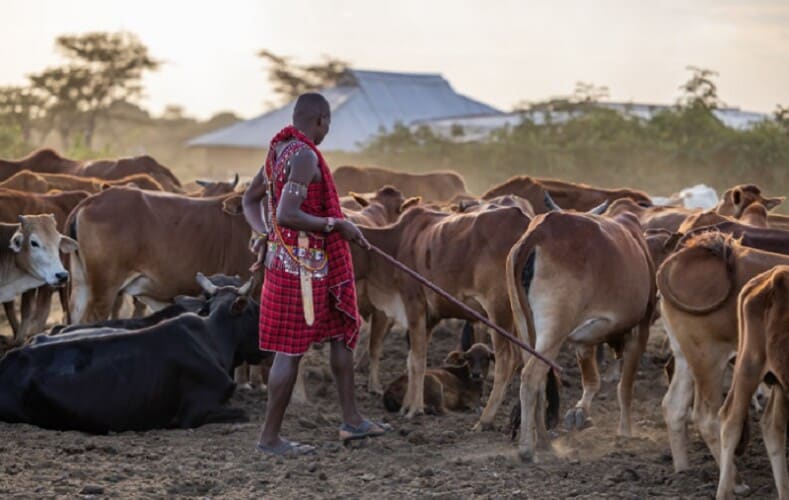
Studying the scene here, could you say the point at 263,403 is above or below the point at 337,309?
below

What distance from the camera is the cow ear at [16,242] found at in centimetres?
1161

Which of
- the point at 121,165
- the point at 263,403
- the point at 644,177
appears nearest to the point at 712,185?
the point at 644,177

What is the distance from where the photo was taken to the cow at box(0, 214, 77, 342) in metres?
11.7

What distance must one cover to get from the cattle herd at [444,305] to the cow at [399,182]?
261 inches

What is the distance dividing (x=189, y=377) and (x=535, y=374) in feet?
8.24

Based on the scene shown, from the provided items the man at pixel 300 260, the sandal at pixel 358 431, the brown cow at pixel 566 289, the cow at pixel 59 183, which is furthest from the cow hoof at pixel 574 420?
the cow at pixel 59 183

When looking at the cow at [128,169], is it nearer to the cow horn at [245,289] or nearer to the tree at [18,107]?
the cow horn at [245,289]

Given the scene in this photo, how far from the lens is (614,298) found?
8.88 metres

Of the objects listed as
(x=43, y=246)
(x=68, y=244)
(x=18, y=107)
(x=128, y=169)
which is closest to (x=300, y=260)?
(x=68, y=244)

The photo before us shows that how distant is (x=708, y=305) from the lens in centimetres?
750

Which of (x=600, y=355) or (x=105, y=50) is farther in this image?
(x=105, y=50)

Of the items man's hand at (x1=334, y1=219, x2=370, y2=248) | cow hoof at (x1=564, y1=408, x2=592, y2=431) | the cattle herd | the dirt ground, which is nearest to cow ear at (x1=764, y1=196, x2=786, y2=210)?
the cattle herd

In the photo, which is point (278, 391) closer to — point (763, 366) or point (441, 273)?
point (441, 273)

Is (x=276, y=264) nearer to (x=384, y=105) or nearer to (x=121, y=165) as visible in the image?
(x=121, y=165)
